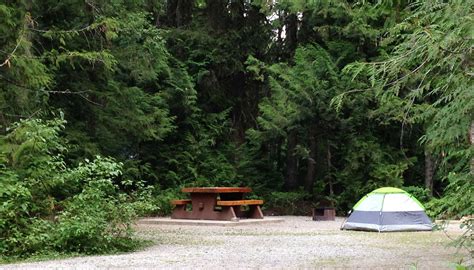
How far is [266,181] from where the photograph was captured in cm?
1881

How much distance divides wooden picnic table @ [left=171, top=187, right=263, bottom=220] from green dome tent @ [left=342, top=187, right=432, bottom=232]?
2.65 meters

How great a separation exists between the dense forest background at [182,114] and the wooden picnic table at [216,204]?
801 mm

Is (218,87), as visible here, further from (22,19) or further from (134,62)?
(22,19)

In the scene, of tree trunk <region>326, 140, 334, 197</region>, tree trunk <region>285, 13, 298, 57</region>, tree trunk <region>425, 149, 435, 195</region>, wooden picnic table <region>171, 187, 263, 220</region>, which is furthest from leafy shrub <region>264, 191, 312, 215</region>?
tree trunk <region>285, 13, 298, 57</region>

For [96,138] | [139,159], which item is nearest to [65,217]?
[96,138]

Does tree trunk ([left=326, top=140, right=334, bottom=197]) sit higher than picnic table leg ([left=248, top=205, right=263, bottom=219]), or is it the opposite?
tree trunk ([left=326, top=140, right=334, bottom=197])

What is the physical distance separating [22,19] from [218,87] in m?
10.8

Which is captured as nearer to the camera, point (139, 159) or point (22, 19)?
point (22, 19)

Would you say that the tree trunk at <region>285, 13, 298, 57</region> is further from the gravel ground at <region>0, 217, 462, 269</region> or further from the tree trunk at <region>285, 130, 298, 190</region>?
the gravel ground at <region>0, 217, 462, 269</region>

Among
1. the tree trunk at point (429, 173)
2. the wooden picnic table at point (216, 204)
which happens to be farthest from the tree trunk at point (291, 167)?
the wooden picnic table at point (216, 204)

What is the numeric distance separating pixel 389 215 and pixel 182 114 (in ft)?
27.9

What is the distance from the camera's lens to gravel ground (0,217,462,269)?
258 inches

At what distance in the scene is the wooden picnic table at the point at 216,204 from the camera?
1327 cm

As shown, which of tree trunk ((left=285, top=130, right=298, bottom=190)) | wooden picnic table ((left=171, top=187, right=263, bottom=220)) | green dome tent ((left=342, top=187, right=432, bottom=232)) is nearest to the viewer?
green dome tent ((left=342, top=187, right=432, bottom=232))
